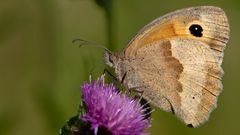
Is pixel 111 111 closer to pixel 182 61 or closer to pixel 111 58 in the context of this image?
pixel 111 58

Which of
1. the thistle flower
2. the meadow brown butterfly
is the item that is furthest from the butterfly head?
the thistle flower

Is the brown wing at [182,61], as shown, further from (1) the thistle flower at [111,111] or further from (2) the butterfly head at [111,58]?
(1) the thistle flower at [111,111]

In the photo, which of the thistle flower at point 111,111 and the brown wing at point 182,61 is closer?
the thistle flower at point 111,111

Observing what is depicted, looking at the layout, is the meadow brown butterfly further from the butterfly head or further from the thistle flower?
the thistle flower

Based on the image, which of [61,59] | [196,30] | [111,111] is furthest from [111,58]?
[61,59]

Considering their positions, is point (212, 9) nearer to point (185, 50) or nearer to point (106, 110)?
point (185, 50)

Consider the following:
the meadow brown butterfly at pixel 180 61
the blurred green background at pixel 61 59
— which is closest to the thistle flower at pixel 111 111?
the meadow brown butterfly at pixel 180 61

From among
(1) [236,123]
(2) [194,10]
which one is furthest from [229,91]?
(2) [194,10]
